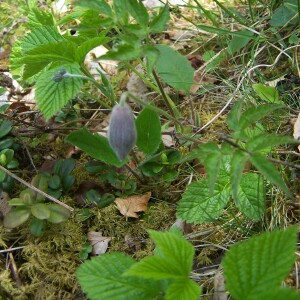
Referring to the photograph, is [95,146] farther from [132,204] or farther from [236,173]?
[236,173]

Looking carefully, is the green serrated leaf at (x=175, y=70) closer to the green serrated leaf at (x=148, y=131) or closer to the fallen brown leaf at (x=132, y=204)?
the green serrated leaf at (x=148, y=131)

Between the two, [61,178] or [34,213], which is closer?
[34,213]

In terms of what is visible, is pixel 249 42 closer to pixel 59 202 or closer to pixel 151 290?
pixel 59 202

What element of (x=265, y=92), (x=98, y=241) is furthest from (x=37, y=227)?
(x=265, y=92)

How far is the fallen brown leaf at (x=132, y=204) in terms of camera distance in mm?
1831

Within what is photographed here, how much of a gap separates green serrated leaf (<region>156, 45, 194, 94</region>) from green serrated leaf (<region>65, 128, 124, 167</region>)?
1.54 ft

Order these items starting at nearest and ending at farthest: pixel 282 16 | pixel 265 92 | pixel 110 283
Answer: pixel 110 283
pixel 265 92
pixel 282 16

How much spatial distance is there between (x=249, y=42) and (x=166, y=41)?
56 centimetres

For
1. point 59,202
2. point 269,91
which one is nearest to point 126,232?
point 59,202

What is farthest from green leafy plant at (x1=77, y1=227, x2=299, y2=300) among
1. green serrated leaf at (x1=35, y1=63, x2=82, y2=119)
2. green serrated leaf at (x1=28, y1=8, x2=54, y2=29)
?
green serrated leaf at (x1=28, y1=8, x2=54, y2=29)

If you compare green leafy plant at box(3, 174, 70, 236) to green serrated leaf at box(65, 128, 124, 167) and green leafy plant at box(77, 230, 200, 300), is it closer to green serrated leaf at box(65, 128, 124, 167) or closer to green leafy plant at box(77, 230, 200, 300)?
green serrated leaf at box(65, 128, 124, 167)

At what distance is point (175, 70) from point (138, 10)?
1.90 ft

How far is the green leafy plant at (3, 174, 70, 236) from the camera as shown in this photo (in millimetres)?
1703

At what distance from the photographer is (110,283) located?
4.26ft
